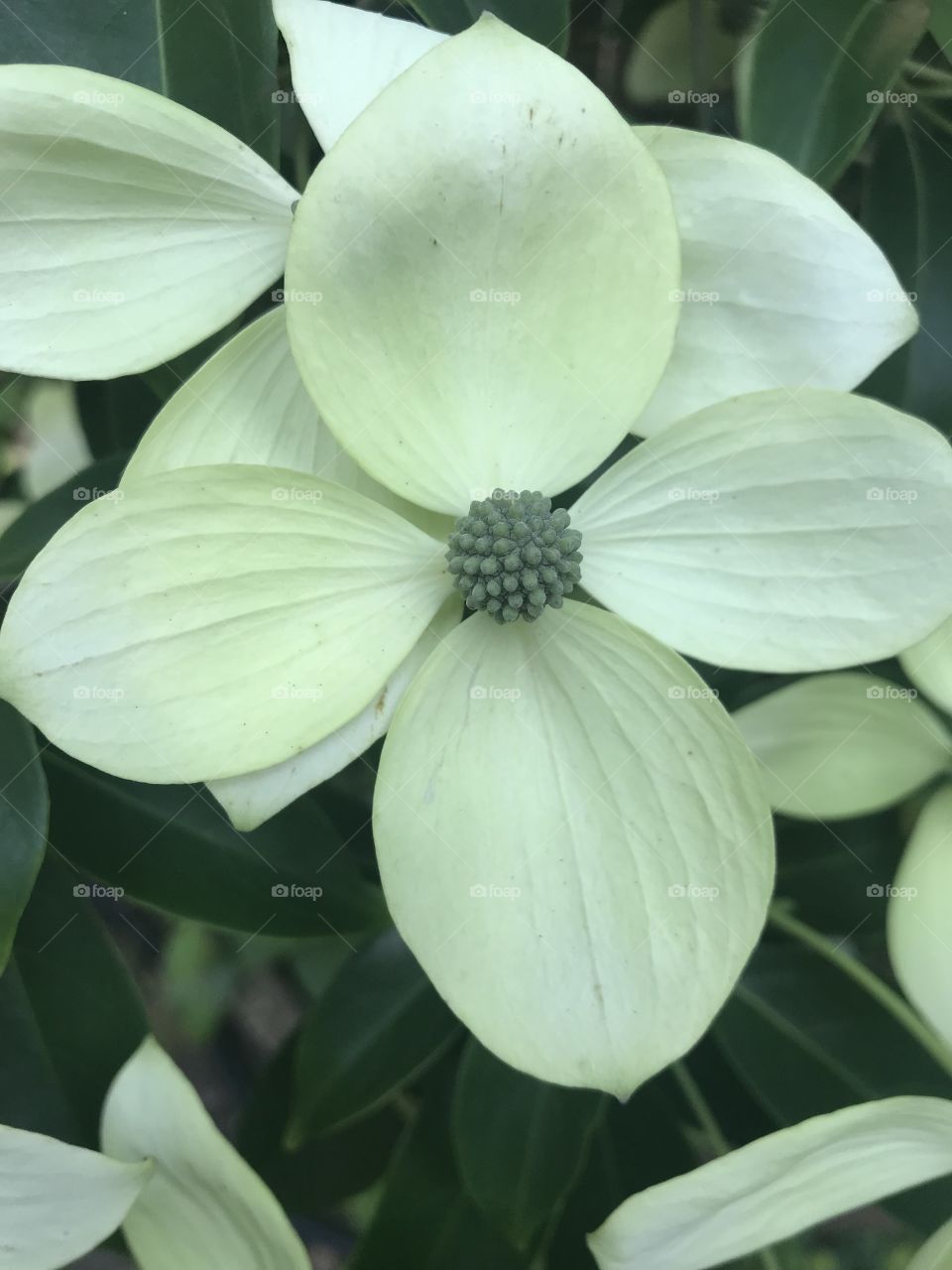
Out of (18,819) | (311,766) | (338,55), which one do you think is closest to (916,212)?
(338,55)

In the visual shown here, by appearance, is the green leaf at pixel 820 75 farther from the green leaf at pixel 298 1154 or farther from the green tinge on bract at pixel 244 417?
the green leaf at pixel 298 1154

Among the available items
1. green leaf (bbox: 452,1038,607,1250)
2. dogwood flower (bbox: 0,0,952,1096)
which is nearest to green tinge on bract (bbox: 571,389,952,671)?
dogwood flower (bbox: 0,0,952,1096)

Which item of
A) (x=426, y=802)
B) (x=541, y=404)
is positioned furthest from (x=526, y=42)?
(x=426, y=802)

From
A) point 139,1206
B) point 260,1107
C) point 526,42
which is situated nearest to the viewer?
point 526,42

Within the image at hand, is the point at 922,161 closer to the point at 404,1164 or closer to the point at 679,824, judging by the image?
the point at 679,824

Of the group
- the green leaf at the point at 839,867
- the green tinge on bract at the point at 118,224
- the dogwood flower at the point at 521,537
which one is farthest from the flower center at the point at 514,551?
the green leaf at the point at 839,867

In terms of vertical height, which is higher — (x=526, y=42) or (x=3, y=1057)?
(x=526, y=42)
